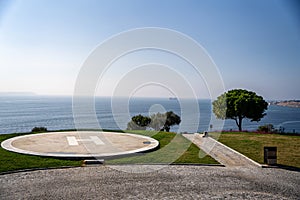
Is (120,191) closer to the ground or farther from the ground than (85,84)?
closer to the ground

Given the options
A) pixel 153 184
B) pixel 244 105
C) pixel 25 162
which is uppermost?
pixel 244 105

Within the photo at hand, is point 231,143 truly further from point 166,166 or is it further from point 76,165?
point 76,165

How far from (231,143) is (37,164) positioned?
12.3 meters

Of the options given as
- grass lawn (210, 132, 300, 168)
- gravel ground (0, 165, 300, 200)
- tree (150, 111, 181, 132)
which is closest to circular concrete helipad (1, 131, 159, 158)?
gravel ground (0, 165, 300, 200)

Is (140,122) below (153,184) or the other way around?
below

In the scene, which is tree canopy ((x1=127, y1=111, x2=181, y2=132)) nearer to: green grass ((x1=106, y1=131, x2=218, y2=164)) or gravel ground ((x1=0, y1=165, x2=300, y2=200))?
green grass ((x1=106, y1=131, x2=218, y2=164))

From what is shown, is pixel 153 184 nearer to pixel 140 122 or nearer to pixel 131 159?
pixel 131 159

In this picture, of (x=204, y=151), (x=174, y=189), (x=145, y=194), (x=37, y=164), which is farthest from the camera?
(x=204, y=151)

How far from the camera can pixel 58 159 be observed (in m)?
12.2

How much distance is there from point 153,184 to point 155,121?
3433 centimetres

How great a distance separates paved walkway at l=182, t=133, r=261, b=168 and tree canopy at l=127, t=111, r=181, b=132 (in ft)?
72.0

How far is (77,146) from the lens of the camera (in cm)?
1507

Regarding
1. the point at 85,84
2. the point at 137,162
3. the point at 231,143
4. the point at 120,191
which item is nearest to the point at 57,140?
the point at 85,84

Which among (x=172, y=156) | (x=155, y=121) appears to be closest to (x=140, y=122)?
(x=155, y=121)
